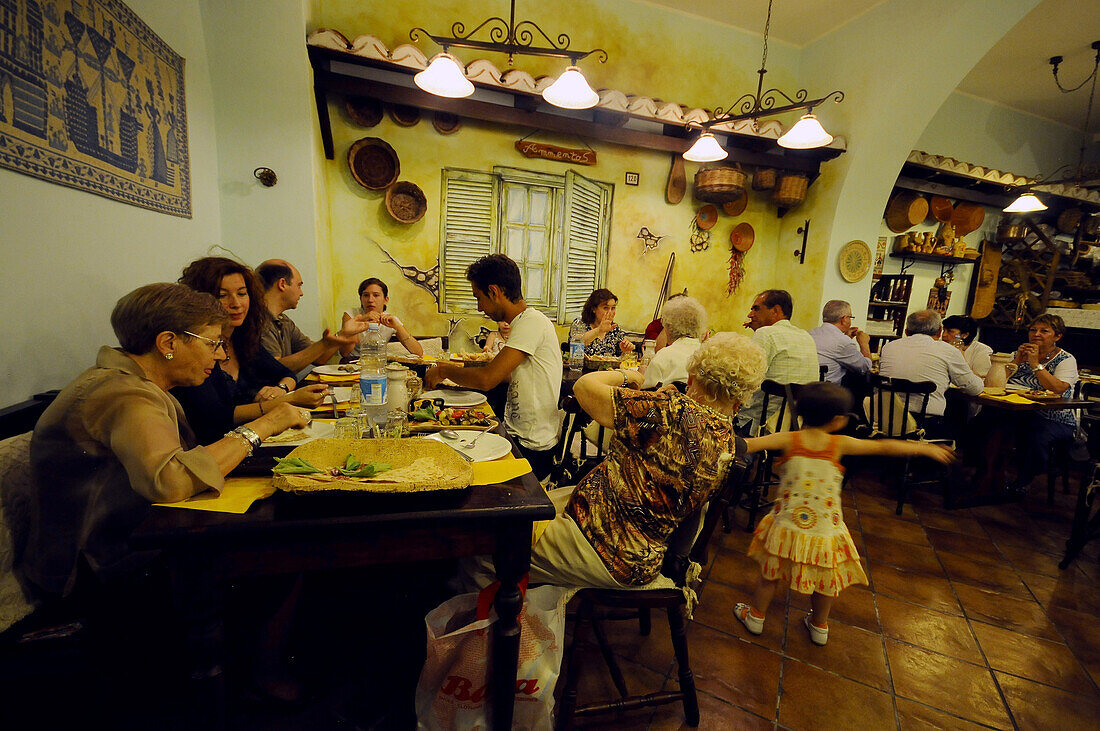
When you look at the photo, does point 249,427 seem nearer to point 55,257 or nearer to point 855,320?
point 55,257

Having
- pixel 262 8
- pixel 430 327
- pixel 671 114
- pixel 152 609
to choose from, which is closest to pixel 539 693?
pixel 152 609

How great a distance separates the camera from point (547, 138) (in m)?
4.73

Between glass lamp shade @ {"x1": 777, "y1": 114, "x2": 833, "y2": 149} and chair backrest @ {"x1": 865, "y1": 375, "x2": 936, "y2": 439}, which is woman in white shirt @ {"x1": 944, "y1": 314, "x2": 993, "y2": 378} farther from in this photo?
glass lamp shade @ {"x1": 777, "y1": 114, "x2": 833, "y2": 149}

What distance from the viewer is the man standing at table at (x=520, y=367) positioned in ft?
7.19

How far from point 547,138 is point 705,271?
258 cm

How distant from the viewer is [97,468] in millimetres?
1230

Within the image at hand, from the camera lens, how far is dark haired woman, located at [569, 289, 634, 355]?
14.1 ft

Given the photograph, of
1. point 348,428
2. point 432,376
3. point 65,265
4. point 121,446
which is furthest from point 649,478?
point 65,265

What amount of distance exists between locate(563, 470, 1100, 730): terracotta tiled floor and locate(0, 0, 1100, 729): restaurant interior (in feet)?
0.04

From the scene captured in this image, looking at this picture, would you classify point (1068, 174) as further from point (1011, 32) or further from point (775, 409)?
point (775, 409)

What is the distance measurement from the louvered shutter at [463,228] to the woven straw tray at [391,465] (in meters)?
3.58

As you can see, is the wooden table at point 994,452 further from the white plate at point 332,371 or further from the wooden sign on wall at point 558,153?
the white plate at point 332,371

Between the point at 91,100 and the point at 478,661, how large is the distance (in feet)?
9.06

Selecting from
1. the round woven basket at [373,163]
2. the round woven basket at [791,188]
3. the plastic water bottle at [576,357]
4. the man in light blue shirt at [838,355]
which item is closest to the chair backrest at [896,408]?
the man in light blue shirt at [838,355]
